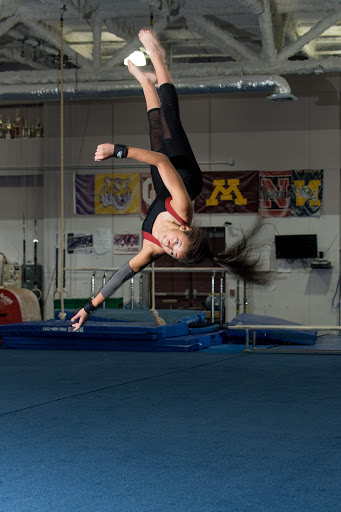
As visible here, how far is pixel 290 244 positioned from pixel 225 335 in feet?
8.23

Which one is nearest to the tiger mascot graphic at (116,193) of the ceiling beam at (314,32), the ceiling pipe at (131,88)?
the ceiling pipe at (131,88)

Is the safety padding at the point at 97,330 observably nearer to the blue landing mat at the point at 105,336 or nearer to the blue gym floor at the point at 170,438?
the blue landing mat at the point at 105,336

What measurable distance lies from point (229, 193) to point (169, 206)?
787 centimetres

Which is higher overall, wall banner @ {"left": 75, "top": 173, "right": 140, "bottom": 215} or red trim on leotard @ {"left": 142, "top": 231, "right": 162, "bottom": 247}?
wall banner @ {"left": 75, "top": 173, "right": 140, "bottom": 215}

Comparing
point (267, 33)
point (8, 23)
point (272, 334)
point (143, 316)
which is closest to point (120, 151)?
point (267, 33)

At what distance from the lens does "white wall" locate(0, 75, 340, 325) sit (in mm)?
11164

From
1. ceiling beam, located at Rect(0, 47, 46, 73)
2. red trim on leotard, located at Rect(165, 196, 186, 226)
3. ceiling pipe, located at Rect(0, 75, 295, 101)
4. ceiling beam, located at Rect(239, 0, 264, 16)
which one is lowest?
red trim on leotard, located at Rect(165, 196, 186, 226)

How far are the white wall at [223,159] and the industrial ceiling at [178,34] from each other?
4.48 feet

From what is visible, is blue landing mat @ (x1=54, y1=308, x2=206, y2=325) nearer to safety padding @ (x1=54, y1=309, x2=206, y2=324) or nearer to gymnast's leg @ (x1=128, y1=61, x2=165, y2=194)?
safety padding @ (x1=54, y1=309, x2=206, y2=324)

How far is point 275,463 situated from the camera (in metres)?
3.17

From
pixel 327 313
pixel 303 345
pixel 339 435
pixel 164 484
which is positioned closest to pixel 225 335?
pixel 303 345

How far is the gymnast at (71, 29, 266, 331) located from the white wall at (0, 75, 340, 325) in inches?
271

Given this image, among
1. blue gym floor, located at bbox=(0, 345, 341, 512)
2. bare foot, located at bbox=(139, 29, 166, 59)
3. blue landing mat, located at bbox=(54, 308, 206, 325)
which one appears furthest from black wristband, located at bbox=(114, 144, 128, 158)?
blue landing mat, located at bbox=(54, 308, 206, 325)

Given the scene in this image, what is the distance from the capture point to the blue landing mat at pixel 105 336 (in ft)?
26.5
